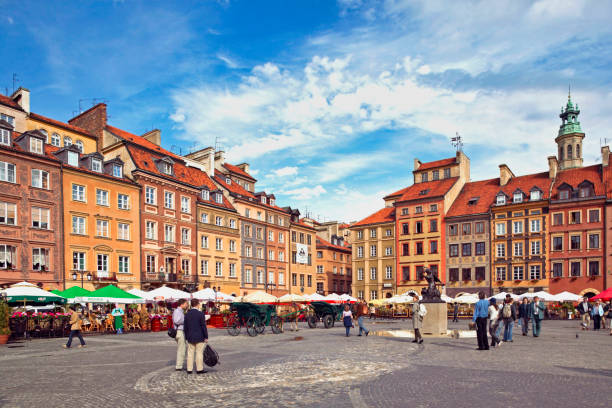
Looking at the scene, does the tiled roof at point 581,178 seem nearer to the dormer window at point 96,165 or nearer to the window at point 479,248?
the window at point 479,248

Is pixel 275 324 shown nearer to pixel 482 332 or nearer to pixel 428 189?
pixel 482 332

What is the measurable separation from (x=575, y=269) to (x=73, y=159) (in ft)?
152

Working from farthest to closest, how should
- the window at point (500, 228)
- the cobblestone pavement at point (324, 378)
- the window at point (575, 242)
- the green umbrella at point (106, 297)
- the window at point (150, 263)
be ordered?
the window at point (500, 228)
the window at point (575, 242)
the window at point (150, 263)
the green umbrella at point (106, 297)
the cobblestone pavement at point (324, 378)

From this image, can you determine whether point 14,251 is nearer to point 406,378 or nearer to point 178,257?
point 178,257

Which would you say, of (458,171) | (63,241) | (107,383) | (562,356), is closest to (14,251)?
(63,241)

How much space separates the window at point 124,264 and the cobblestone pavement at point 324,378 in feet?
74.3

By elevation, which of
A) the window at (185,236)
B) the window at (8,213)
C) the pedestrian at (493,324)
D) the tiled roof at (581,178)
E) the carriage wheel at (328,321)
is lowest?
the carriage wheel at (328,321)

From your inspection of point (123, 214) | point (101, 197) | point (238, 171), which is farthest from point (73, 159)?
point (238, 171)

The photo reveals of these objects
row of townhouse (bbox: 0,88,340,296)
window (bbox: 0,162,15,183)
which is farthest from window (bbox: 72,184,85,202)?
window (bbox: 0,162,15,183)

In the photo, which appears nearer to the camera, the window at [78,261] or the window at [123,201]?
the window at [78,261]

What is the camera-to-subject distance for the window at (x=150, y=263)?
42719 mm

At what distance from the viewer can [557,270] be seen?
52.5 m

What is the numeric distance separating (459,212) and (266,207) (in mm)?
22126

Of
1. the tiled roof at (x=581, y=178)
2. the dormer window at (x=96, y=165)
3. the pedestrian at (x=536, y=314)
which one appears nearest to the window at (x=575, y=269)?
the tiled roof at (x=581, y=178)
